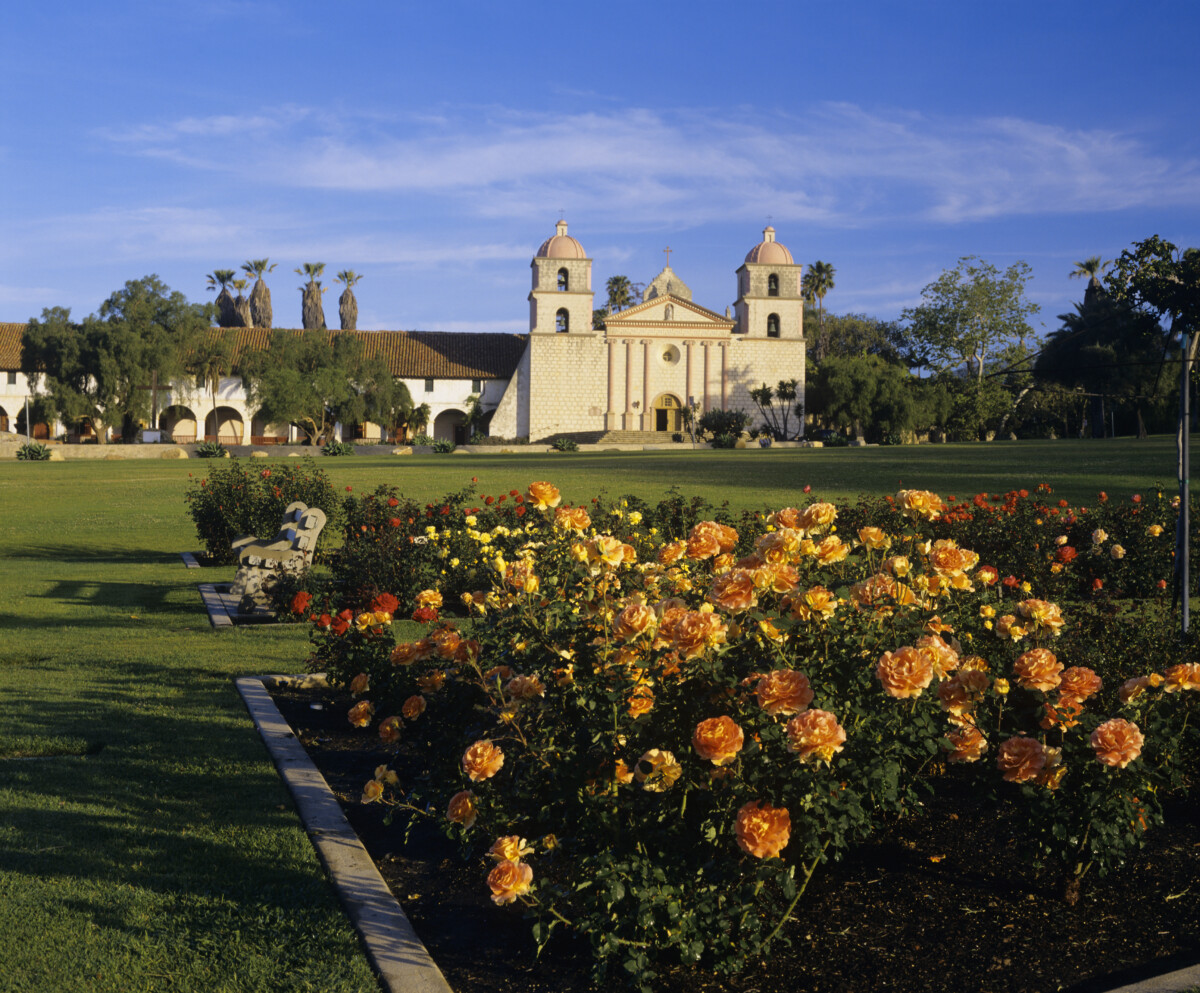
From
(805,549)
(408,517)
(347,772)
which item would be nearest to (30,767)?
(347,772)

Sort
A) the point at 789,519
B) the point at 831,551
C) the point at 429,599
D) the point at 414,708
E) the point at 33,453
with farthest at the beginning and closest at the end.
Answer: the point at 33,453, the point at 429,599, the point at 789,519, the point at 414,708, the point at 831,551

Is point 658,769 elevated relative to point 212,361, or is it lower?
lower

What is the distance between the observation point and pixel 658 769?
2844mm

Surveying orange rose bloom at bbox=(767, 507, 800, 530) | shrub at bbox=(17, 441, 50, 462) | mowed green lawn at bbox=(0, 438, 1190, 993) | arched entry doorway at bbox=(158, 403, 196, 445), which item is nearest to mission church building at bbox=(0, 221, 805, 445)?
arched entry doorway at bbox=(158, 403, 196, 445)

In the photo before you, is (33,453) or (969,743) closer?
(969,743)

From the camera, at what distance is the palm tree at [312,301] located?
78375 millimetres

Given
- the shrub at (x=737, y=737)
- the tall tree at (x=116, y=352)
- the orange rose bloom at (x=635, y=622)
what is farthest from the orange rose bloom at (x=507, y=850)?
the tall tree at (x=116, y=352)

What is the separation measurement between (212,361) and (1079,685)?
60999 millimetres

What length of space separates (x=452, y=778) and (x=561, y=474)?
2404cm

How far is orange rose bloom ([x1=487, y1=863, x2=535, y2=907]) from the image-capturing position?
2.64 m

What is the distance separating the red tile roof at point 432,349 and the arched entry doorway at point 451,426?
2.45 metres

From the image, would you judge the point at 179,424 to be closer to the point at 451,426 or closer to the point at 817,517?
the point at 451,426

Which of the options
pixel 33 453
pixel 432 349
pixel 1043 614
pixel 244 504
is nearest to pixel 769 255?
pixel 432 349

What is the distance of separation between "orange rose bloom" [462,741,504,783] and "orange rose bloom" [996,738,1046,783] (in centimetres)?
147
